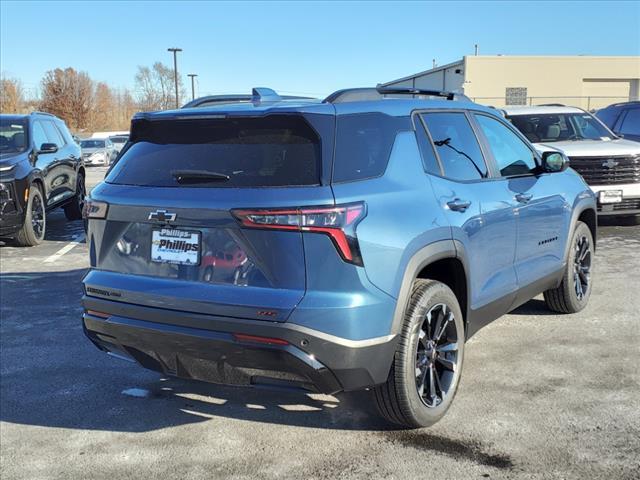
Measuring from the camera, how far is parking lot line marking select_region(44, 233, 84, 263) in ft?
28.4

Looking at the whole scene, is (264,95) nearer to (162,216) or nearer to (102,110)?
(162,216)

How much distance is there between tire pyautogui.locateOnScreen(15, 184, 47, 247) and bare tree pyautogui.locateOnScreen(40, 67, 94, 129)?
54.6 metres

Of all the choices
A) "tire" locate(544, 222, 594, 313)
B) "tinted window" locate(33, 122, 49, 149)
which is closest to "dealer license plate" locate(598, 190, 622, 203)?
"tire" locate(544, 222, 594, 313)

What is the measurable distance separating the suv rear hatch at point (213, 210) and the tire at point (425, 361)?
74 cm

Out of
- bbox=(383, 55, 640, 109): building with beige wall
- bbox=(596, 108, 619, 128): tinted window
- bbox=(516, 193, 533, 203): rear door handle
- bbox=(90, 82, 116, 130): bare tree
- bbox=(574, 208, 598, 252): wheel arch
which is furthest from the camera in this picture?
bbox=(90, 82, 116, 130): bare tree

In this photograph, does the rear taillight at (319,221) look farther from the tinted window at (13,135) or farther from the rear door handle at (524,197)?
the tinted window at (13,135)

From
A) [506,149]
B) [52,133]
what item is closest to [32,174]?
[52,133]

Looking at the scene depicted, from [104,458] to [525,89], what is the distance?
4492 cm

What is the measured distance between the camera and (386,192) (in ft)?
10.4

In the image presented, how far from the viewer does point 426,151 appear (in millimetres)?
3615

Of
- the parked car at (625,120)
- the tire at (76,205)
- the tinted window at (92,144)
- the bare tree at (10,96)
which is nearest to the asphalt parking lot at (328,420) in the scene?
the tire at (76,205)

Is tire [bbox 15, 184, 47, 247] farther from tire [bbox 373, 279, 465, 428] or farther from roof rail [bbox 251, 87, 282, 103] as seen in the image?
tire [bbox 373, 279, 465, 428]

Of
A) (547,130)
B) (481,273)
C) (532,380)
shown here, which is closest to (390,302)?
(481,273)

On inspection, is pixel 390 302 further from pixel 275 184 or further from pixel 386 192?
pixel 275 184
